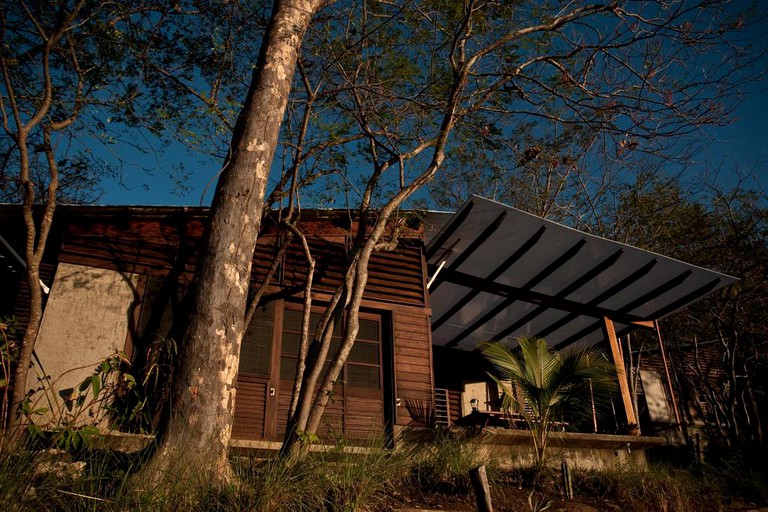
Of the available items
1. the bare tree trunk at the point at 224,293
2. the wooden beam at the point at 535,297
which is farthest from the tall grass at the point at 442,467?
the wooden beam at the point at 535,297

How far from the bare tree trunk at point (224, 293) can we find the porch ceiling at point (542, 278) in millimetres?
4000

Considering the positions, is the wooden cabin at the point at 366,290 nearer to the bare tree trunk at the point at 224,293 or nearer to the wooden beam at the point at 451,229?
the wooden beam at the point at 451,229

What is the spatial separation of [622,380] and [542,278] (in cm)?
224

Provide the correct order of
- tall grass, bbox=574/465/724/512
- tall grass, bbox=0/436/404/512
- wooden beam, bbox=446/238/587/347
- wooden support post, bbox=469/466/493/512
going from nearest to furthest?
1. tall grass, bbox=0/436/404/512
2. wooden support post, bbox=469/466/493/512
3. tall grass, bbox=574/465/724/512
4. wooden beam, bbox=446/238/587/347

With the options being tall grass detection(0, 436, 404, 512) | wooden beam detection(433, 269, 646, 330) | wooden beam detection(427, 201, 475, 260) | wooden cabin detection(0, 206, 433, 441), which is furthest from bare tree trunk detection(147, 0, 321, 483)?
wooden beam detection(433, 269, 646, 330)

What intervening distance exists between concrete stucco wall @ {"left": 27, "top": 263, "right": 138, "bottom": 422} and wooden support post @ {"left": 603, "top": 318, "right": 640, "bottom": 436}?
761 centimetres

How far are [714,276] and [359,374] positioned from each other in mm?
6189

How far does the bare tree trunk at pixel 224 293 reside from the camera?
125 inches

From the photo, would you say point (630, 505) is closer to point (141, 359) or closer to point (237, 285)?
point (237, 285)

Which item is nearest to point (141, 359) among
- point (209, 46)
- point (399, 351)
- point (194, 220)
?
point (194, 220)

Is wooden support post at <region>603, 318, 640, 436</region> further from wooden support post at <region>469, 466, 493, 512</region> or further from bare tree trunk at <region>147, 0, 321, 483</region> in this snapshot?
bare tree trunk at <region>147, 0, 321, 483</region>

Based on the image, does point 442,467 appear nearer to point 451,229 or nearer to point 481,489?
point 481,489

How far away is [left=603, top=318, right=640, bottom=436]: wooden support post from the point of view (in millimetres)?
8844

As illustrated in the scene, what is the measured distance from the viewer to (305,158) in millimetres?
7766
